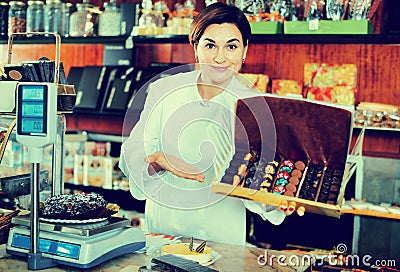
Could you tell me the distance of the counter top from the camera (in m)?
1.83

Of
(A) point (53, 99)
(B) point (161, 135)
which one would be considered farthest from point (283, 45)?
(A) point (53, 99)

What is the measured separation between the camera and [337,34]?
10.3ft

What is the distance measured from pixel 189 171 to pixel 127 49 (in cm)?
204

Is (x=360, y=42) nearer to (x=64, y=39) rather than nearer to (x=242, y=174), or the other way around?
(x=242, y=174)

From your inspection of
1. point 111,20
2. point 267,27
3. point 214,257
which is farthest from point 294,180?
point 111,20

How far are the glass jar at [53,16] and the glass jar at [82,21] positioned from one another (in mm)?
140

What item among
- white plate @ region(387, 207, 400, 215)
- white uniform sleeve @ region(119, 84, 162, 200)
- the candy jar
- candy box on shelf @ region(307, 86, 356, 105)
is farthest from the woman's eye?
the candy jar

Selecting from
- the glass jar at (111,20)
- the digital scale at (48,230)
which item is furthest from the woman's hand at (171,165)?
the glass jar at (111,20)

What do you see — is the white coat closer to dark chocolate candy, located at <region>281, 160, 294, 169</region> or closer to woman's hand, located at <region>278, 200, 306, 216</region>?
dark chocolate candy, located at <region>281, 160, 294, 169</region>

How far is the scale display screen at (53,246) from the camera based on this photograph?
179cm

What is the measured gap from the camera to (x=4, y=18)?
436 centimetres

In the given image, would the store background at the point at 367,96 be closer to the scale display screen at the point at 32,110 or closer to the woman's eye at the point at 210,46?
the woman's eye at the point at 210,46

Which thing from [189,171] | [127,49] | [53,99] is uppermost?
[127,49]

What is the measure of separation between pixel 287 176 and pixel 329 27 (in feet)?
4.22
